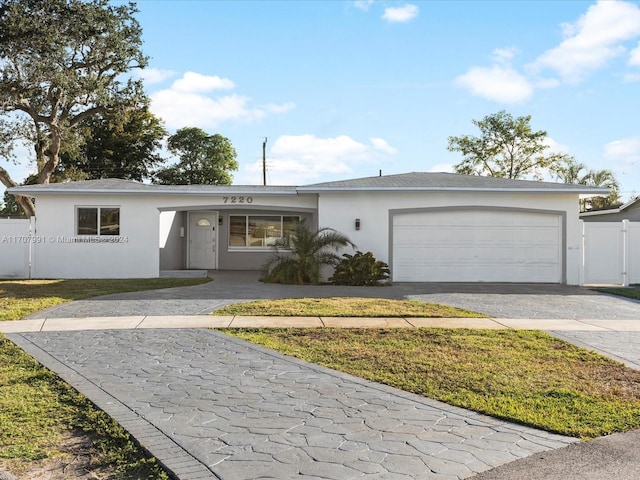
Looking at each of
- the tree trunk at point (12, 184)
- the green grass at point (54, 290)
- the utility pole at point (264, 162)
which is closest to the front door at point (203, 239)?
the green grass at point (54, 290)

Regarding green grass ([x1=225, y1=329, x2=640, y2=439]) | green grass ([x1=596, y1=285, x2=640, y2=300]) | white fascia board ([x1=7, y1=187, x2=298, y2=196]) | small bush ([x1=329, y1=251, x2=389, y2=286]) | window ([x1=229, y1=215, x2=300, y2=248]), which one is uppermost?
white fascia board ([x1=7, y1=187, x2=298, y2=196])

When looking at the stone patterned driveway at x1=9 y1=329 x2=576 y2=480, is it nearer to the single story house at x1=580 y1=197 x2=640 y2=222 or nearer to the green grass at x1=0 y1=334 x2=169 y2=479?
the green grass at x1=0 y1=334 x2=169 y2=479

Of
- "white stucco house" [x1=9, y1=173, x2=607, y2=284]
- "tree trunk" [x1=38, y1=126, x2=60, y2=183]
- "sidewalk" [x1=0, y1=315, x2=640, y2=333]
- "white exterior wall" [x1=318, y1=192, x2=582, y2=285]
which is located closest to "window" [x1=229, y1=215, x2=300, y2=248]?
"white stucco house" [x1=9, y1=173, x2=607, y2=284]

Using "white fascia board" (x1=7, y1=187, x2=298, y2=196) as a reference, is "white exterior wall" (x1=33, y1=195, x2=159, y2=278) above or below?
below

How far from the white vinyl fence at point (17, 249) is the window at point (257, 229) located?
25.8 feet

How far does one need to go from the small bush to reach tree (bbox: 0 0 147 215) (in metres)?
18.9

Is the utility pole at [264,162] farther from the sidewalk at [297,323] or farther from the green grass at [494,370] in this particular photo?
the green grass at [494,370]

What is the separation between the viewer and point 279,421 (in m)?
5.05

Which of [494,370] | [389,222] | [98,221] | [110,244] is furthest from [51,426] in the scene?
[98,221]

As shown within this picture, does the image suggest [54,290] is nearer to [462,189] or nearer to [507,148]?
[462,189]

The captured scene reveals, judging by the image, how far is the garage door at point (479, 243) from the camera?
731 inches

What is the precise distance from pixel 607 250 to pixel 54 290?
16391mm

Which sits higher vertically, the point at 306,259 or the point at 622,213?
the point at 622,213

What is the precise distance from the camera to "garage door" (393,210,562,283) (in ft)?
60.9
